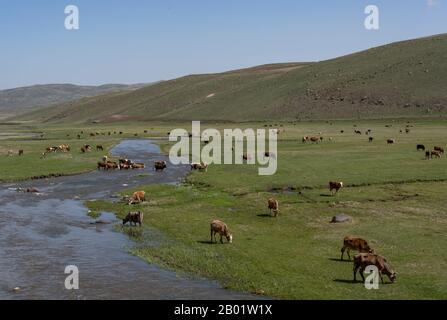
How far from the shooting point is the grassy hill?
368 ft

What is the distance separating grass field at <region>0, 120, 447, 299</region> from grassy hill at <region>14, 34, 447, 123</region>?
65.0 m

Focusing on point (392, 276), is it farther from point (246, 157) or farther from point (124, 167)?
point (124, 167)

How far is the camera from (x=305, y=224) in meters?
27.1

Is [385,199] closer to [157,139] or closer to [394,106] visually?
[157,139]

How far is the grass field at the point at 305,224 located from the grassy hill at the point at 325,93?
65.0 metres

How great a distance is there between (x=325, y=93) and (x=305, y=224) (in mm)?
101387

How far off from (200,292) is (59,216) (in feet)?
50.9

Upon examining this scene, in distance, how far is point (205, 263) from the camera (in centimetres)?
2128

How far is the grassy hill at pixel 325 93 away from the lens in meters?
112
